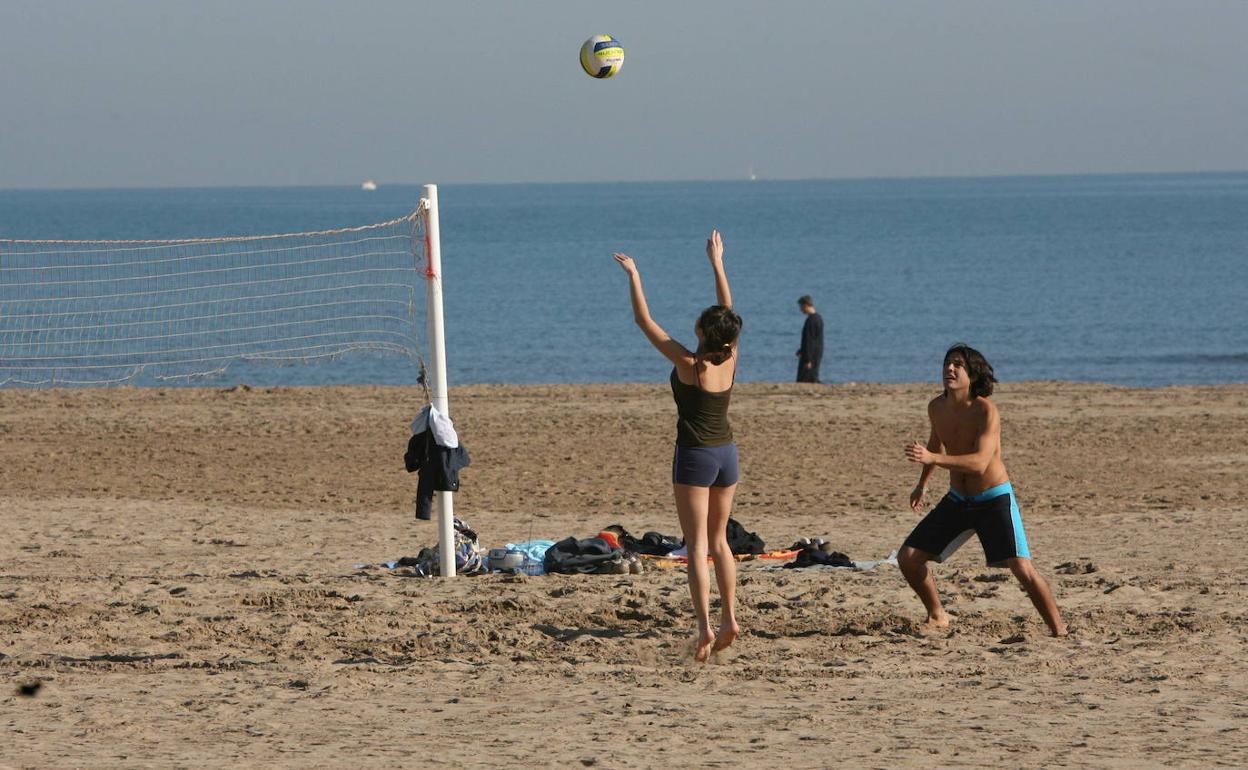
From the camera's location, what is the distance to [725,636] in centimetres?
657

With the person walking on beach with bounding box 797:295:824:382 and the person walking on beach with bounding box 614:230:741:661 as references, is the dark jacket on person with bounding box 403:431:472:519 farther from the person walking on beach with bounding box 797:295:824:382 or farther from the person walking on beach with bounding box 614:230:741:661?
the person walking on beach with bounding box 797:295:824:382

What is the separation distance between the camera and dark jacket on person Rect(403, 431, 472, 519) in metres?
8.27

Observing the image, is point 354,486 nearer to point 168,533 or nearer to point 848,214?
point 168,533

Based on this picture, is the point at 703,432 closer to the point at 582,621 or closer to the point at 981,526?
the point at 981,526

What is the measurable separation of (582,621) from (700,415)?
1652mm

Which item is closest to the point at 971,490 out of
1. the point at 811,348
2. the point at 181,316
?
the point at 811,348

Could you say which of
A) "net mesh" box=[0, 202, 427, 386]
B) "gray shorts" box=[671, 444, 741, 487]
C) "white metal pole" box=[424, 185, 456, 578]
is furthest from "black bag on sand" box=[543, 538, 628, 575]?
"net mesh" box=[0, 202, 427, 386]

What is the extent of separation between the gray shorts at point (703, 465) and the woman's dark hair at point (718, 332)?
1.26ft

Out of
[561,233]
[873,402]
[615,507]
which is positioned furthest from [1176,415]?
[561,233]

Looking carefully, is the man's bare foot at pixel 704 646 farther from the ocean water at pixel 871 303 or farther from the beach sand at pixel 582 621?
the ocean water at pixel 871 303

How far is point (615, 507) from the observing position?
1141cm

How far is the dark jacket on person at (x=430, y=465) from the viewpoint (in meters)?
8.27

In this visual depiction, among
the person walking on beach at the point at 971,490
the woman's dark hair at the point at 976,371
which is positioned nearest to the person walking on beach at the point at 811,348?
the person walking on beach at the point at 971,490

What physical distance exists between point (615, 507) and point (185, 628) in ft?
15.0
